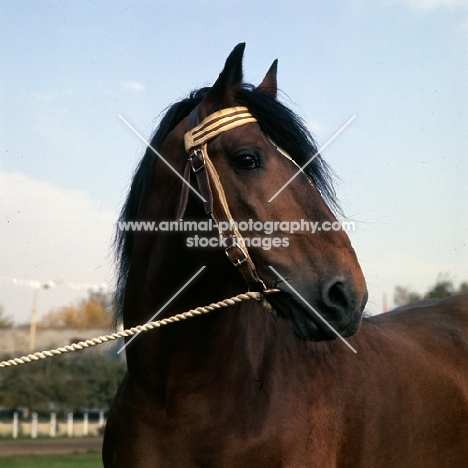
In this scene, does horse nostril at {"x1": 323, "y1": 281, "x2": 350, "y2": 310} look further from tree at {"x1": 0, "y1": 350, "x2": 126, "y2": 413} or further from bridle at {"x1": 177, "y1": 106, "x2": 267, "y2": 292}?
tree at {"x1": 0, "y1": 350, "x2": 126, "y2": 413}

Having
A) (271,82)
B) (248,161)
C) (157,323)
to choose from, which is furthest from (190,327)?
(271,82)

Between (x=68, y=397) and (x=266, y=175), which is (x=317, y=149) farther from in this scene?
(x=68, y=397)

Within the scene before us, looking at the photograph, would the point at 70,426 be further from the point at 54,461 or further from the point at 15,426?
the point at 54,461

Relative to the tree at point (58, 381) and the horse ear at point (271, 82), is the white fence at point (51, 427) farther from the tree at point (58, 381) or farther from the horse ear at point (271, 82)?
the horse ear at point (271, 82)

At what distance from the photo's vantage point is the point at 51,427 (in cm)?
2800

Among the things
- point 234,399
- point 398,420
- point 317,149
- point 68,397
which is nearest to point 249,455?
point 234,399

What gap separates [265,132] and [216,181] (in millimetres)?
352

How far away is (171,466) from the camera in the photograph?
3.29 metres

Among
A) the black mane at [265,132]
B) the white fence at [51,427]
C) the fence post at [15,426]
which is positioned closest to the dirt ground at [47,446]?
the white fence at [51,427]

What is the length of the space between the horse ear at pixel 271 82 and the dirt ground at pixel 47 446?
17.0 m

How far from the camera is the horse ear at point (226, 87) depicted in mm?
3441

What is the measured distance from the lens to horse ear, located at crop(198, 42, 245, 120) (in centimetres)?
344

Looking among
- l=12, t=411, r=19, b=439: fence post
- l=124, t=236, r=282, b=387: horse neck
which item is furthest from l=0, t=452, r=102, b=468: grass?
l=124, t=236, r=282, b=387: horse neck

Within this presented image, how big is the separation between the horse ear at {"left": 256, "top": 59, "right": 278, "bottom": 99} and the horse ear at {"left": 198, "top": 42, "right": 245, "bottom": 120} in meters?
0.31
